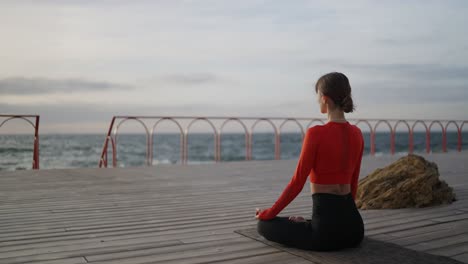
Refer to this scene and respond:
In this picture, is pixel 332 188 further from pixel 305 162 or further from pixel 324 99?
pixel 324 99

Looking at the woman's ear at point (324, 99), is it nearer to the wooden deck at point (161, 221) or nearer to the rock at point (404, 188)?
the wooden deck at point (161, 221)

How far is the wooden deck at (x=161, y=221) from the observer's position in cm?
260

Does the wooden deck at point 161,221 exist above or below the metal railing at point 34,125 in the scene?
below

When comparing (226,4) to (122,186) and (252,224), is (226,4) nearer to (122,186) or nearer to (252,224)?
(122,186)

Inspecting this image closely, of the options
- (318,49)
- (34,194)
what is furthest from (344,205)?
(318,49)

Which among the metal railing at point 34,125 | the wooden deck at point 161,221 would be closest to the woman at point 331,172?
the wooden deck at point 161,221

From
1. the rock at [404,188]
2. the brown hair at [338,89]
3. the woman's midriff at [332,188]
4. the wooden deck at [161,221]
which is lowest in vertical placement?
the wooden deck at [161,221]

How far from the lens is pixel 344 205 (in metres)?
2.49

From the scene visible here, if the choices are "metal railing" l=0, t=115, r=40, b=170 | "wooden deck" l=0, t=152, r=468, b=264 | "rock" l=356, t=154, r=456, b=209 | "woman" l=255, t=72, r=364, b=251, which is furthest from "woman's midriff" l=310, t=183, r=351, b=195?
"metal railing" l=0, t=115, r=40, b=170

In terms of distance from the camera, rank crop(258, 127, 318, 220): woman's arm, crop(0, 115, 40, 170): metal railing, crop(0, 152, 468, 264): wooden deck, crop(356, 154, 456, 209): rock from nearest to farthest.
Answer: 1. crop(258, 127, 318, 220): woman's arm
2. crop(0, 152, 468, 264): wooden deck
3. crop(356, 154, 456, 209): rock
4. crop(0, 115, 40, 170): metal railing

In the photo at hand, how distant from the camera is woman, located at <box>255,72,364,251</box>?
7.99ft

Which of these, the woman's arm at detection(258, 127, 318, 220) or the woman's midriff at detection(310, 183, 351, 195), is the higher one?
the woman's arm at detection(258, 127, 318, 220)

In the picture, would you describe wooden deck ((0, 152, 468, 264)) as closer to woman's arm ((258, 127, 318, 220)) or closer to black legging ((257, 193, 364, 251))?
black legging ((257, 193, 364, 251))

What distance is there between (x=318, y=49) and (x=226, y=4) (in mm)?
3542
